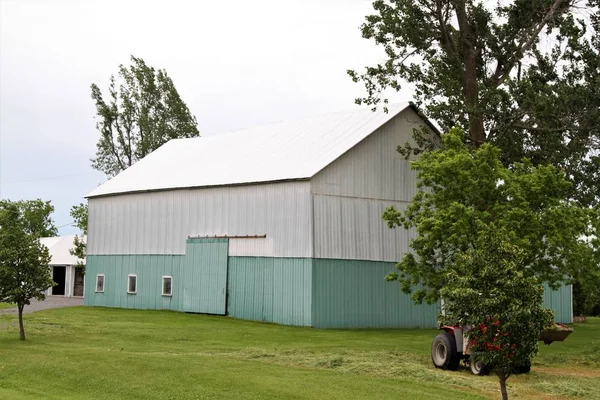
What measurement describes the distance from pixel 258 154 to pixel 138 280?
1144 cm

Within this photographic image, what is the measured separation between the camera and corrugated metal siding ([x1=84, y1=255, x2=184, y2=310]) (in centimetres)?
5169

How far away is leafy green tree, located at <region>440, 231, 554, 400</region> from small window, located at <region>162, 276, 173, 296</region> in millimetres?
34692

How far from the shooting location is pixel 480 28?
44.4 metres

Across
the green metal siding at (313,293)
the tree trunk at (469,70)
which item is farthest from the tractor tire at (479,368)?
the tree trunk at (469,70)

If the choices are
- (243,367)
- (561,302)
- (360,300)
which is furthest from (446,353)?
(561,302)

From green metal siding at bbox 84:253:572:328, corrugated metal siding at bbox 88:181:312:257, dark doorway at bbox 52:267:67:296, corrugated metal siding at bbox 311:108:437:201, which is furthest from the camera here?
dark doorway at bbox 52:267:67:296

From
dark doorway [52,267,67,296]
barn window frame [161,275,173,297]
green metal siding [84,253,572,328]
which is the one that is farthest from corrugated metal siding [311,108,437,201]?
dark doorway [52,267,67,296]

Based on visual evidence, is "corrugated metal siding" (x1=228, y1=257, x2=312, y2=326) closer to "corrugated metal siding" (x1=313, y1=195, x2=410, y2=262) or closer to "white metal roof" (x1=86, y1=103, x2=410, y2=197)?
"corrugated metal siding" (x1=313, y1=195, x2=410, y2=262)

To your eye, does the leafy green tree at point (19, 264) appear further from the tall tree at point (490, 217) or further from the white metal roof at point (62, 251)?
the white metal roof at point (62, 251)

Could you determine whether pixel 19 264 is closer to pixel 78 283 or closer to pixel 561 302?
pixel 561 302

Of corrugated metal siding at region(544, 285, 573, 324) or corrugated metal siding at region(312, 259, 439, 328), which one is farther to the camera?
corrugated metal siding at region(544, 285, 573, 324)

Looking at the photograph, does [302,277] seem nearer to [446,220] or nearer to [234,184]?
[234,184]

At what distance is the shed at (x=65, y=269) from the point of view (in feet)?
259

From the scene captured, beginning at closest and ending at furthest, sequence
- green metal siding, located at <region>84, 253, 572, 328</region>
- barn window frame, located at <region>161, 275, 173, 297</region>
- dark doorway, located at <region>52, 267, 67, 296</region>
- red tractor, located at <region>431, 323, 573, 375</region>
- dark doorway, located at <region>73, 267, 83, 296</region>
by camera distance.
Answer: red tractor, located at <region>431, 323, 573, 375</region> → green metal siding, located at <region>84, 253, 572, 328</region> → barn window frame, located at <region>161, 275, 173, 297</region> → dark doorway, located at <region>73, 267, 83, 296</region> → dark doorway, located at <region>52, 267, 67, 296</region>
